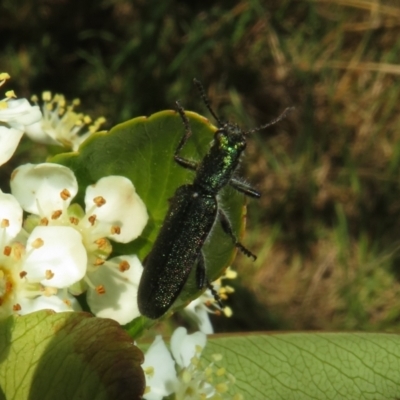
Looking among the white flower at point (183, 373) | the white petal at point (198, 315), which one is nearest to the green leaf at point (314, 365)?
the white flower at point (183, 373)

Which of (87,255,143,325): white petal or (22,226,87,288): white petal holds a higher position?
(22,226,87,288): white petal

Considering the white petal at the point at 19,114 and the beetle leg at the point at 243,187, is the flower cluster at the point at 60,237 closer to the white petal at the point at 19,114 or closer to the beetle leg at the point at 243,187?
the white petal at the point at 19,114

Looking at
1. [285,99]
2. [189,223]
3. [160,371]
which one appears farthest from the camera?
[285,99]

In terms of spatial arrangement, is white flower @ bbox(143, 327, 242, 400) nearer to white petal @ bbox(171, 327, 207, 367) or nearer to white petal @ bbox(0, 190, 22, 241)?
white petal @ bbox(171, 327, 207, 367)

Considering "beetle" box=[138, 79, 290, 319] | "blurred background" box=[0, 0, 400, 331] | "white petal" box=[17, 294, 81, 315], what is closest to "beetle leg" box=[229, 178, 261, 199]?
"beetle" box=[138, 79, 290, 319]

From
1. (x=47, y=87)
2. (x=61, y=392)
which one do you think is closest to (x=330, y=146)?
(x=47, y=87)

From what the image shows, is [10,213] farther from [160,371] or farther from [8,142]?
[160,371]

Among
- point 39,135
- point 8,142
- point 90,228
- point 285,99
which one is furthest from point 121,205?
point 285,99
